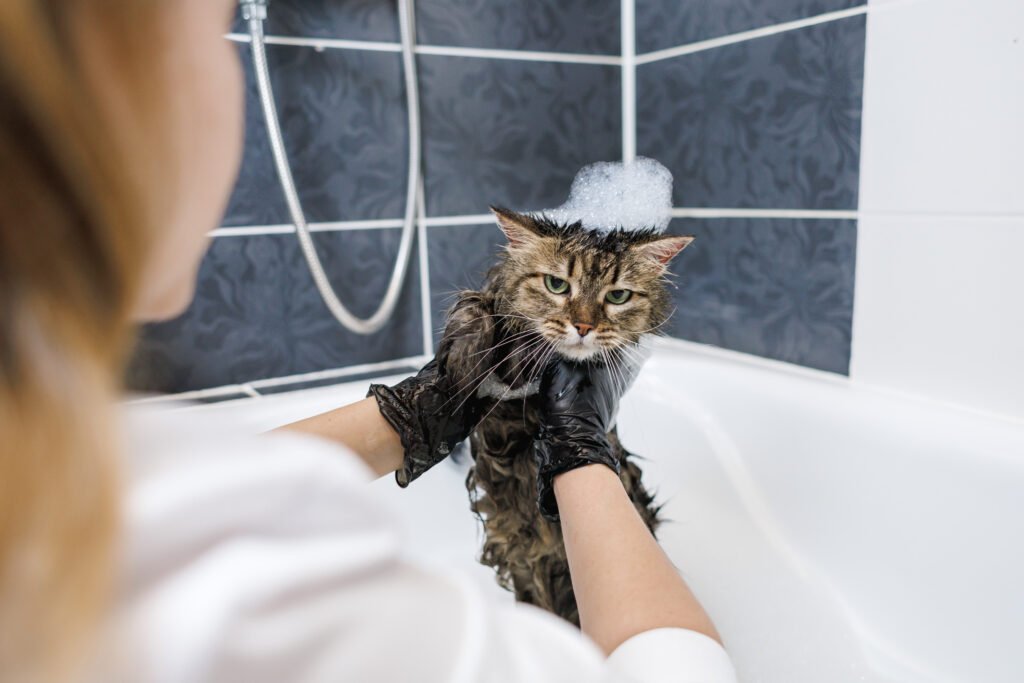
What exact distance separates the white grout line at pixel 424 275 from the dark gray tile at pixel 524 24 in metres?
0.30

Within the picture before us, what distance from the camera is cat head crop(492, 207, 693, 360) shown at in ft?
3.08

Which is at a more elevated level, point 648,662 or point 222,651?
point 222,651

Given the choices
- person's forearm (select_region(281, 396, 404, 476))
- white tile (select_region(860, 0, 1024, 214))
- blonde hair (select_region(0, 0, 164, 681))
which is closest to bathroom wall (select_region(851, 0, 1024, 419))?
white tile (select_region(860, 0, 1024, 214))

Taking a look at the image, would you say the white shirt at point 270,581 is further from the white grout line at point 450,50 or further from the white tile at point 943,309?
the white grout line at point 450,50

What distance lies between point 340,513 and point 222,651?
0.23 ft

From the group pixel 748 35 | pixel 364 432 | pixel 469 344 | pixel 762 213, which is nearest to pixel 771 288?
pixel 762 213

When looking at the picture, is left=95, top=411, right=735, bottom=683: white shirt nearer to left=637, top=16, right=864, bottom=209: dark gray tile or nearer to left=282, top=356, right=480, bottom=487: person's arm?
left=282, top=356, right=480, bottom=487: person's arm

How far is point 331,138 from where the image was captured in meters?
1.50

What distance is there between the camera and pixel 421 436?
96cm

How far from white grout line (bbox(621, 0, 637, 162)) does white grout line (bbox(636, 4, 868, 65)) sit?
0.03 metres

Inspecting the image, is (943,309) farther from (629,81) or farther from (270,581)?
(270,581)

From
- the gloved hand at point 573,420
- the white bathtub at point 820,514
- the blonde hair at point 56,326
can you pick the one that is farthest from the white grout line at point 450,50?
the blonde hair at point 56,326

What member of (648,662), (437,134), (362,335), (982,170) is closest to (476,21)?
(437,134)

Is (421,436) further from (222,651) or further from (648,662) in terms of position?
(222,651)
